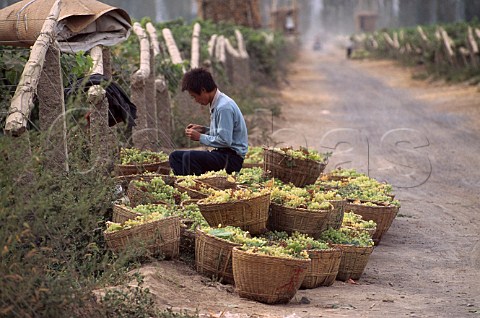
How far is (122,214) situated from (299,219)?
1401 mm

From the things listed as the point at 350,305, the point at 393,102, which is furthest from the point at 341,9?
the point at 350,305

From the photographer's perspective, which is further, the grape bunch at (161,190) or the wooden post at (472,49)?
the wooden post at (472,49)

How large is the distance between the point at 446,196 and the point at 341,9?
372 feet

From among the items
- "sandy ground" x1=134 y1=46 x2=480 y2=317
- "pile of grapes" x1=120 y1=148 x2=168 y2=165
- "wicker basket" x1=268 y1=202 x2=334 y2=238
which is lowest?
"sandy ground" x1=134 y1=46 x2=480 y2=317

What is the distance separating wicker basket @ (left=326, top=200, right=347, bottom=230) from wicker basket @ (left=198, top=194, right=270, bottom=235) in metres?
0.85

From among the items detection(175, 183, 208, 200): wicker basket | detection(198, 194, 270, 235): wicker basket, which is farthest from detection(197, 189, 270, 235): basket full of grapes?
detection(175, 183, 208, 200): wicker basket

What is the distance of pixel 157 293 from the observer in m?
5.60

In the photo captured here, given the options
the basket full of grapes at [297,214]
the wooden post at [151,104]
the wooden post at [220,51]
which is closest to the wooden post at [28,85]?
the basket full of grapes at [297,214]

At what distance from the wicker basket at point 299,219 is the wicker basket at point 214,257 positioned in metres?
0.79

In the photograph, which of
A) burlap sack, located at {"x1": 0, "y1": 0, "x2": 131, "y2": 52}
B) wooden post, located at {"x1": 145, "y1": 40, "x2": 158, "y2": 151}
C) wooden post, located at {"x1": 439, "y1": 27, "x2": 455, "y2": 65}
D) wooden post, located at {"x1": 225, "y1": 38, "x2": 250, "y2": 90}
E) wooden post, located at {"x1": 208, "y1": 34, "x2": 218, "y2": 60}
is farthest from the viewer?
wooden post, located at {"x1": 439, "y1": 27, "x2": 455, "y2": 65}

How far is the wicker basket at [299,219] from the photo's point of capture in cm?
679

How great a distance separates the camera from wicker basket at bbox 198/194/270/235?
Answer: 6.45m

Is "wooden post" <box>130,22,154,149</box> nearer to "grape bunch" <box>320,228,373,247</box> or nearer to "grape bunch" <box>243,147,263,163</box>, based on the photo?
"grape bunch" <box>243,147,263,163</box>

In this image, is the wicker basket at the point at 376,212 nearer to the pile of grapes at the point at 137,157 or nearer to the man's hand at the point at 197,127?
the man's hand at the point at 197,127
